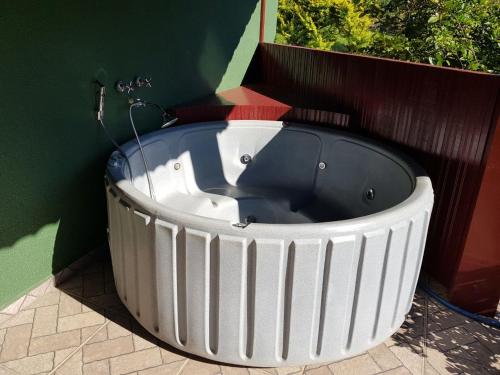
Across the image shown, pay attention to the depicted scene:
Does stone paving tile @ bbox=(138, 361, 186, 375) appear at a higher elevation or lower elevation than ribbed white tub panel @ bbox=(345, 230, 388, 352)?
lower

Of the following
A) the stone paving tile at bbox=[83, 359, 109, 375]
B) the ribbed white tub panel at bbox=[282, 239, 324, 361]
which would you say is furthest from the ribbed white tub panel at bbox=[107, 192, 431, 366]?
the stone paving tile at bbox=[83, 359, 109, 375]

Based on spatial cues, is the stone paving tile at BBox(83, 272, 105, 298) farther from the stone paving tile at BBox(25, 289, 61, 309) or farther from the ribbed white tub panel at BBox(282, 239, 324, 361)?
the ribbed white tub panel at BBox(282, 239, 324, 361)

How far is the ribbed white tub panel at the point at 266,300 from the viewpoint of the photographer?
1.68 meters

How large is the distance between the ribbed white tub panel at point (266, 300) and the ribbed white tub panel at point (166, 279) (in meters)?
0.33

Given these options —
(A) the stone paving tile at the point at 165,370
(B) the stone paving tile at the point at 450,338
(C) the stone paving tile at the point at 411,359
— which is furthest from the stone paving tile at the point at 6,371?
(B) the stone paving tile at the point at 450,338

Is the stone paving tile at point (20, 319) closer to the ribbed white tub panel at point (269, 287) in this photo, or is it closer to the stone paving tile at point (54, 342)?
the stone paving tile at point (54, 342)

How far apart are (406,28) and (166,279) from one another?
3.70 metres

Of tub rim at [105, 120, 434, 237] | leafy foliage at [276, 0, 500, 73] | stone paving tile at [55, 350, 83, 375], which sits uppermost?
leafy foliage at [276, 0, 500, 73]

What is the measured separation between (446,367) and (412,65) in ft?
5.54

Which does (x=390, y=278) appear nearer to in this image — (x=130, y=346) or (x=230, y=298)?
(x=230, y=298)

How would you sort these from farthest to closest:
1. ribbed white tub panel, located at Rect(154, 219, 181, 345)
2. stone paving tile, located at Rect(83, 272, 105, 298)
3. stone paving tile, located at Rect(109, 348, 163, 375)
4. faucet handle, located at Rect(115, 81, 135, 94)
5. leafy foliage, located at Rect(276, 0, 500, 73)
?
leafy foliage, located at Rect(276, 0, 500, 73)
faucet handle, located at Rect(115, 81, 135, 94)
stone paving tile, located at Rect(83, 272, 105, 298)
stone paving tile, located at Rect(109, 348, 163, 375)
ribbed white tub panel, located at Rect(154, 219, 181, 345)

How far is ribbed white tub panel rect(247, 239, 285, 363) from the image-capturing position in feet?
5.53

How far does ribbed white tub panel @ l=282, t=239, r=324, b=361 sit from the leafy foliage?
2.01m

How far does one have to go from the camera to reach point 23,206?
7.16ft
